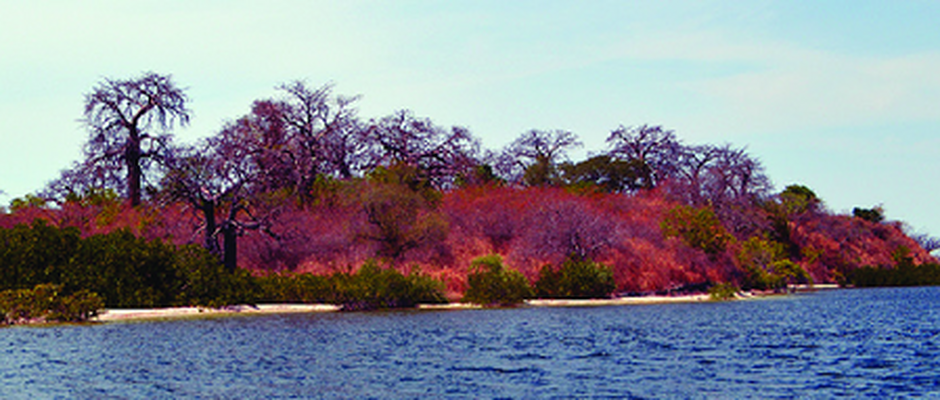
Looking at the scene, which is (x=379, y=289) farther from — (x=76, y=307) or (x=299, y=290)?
(x=76, y=307)

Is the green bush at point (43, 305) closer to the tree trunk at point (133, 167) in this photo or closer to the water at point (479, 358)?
the water at point (479, 358)

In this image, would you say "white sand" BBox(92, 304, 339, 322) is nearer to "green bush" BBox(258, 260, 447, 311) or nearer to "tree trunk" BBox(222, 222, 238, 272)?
"green bush" BBox(258, 260, 447, 311)

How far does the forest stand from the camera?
4884 centimetres

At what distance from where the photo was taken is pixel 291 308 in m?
48.4

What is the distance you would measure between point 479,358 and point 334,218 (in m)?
43.7

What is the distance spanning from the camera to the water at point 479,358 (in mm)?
20484

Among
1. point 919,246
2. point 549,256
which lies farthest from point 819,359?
point 919,246

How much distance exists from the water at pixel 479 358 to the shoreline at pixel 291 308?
11.5ft

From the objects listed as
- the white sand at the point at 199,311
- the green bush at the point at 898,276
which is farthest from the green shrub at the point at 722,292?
the green bush at the point at 898,276

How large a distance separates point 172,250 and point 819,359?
34162 millimetres

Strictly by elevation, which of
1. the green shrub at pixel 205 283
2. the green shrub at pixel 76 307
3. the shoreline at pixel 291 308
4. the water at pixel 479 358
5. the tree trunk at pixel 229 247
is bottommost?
the water at pixel 479 358

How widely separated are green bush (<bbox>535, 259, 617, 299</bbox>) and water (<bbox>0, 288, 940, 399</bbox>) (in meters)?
14.0

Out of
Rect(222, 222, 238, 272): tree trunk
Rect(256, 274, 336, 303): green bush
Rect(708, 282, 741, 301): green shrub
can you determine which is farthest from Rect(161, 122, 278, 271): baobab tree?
Rect(708, 282, 741, 301): green shrub

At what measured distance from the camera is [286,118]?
3130 inches
